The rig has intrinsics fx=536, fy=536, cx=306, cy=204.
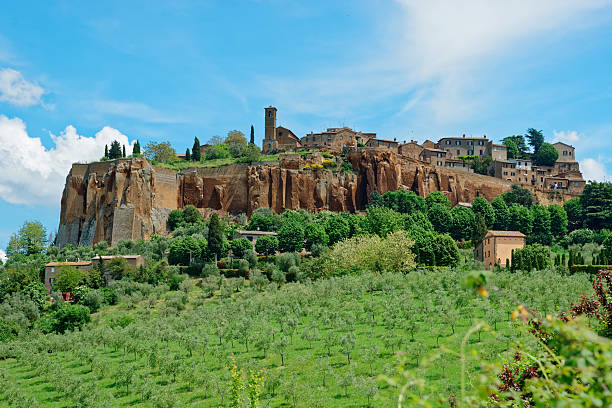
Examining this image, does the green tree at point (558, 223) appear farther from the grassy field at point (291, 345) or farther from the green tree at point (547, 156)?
the grassy field at point (291, 345)

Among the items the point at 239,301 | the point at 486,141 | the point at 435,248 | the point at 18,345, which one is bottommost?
the point at 18,345

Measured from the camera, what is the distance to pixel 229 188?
75.7 m

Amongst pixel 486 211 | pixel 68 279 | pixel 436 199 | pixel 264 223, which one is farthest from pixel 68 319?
pixel 486 211

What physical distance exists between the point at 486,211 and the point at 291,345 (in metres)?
48.0

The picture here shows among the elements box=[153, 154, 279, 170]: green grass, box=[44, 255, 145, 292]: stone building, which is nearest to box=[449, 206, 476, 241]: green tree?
box=[153, 154, 279, 170]: green grass

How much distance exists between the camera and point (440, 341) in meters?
22.6

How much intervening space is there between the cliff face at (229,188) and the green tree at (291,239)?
58.0 feet

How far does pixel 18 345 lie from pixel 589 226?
64.7 meters

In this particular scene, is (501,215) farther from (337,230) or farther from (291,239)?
(291,239)

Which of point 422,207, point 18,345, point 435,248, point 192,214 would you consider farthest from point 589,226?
point 18,345

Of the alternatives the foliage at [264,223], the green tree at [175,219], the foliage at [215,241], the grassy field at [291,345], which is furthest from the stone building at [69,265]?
the green tree at [175,219]

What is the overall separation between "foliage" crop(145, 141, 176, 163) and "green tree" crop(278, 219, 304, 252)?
125ft

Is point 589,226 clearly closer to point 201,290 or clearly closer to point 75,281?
point 201,290

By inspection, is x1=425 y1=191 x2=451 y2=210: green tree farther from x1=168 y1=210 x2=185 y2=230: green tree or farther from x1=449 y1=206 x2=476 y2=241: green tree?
x1=168 y1=210 x2=185 y2=230: green tree
